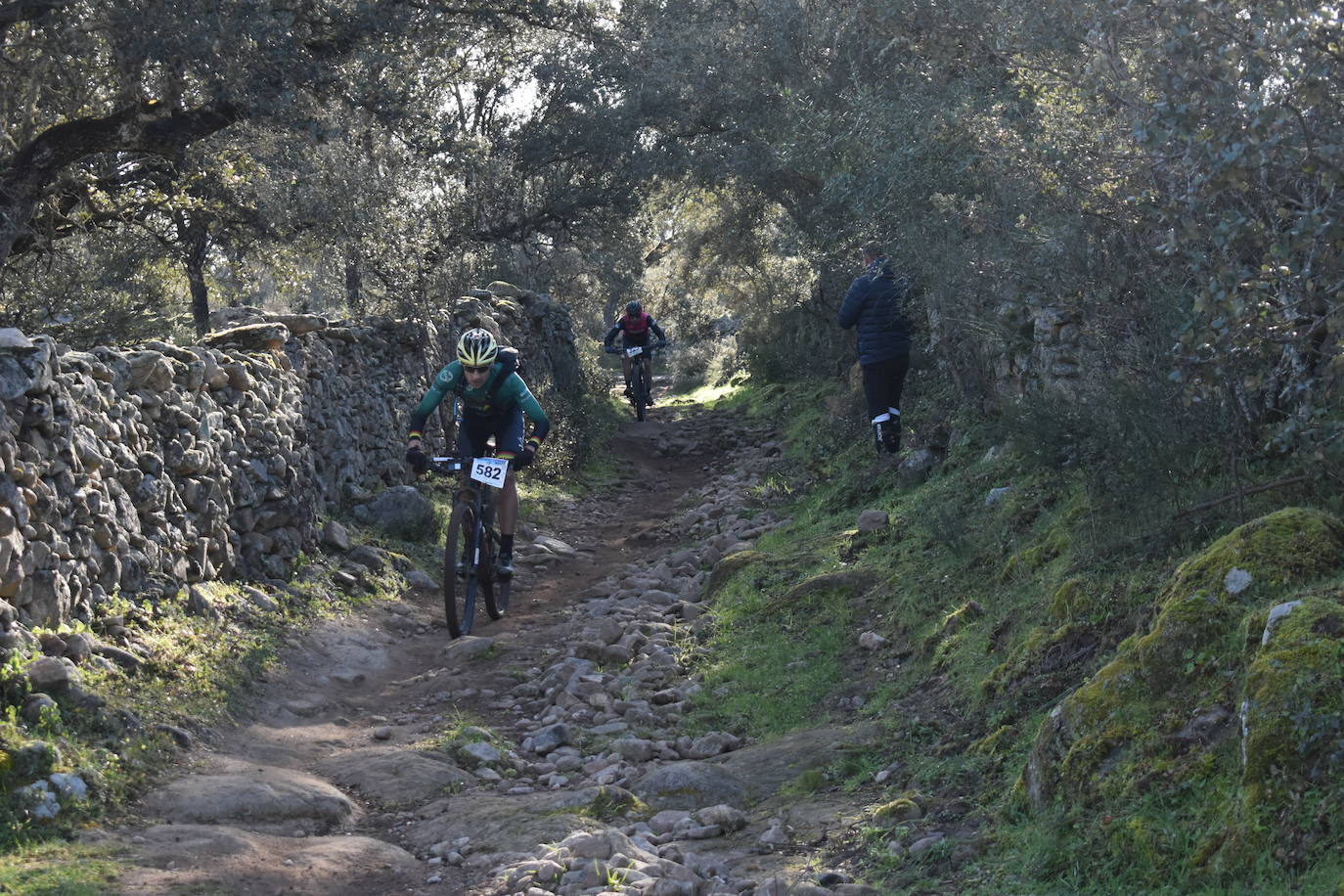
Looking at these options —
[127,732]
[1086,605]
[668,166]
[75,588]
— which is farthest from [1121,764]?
[668,166]

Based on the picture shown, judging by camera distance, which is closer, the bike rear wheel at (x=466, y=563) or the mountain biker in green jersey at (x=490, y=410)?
the bike rear wheel at (x=466, y=563)

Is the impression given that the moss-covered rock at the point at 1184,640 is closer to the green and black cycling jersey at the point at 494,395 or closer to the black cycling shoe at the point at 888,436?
the green and black cycling jersey at the point at 494,395

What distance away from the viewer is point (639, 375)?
21.2 metres

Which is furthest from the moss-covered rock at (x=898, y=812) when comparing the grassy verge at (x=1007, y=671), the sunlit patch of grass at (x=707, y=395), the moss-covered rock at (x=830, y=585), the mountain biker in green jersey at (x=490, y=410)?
the sunlit patch of grass at (x=707, y=395)

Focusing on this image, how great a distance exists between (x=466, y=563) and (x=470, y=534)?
0.74 ft

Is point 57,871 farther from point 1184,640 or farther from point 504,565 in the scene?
point 504,565

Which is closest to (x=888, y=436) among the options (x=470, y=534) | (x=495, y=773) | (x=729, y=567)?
(x=729, y=567)

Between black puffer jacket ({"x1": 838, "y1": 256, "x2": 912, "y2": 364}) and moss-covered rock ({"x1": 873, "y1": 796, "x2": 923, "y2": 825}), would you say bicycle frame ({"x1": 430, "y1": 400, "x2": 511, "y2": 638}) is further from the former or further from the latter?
moss-covered rock ({"x1": 873, "y1": 796, "x2": 923, "y2": 825})

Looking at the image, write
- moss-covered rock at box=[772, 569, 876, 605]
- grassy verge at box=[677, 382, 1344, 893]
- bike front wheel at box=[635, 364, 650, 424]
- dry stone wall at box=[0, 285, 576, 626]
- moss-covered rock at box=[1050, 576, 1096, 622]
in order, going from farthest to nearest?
bike front wheel at box=[635, 364, 650, 424], moss-covered rock at box=[772, 569, 876, 605], dry stone wall at box=[0, 285, 576, 626], moss-covered rock at box=[1050, 576, 1096, 622], grassy verge at box=[677, 382, 1344, 893]

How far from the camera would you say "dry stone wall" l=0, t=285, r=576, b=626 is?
6254 millimetres

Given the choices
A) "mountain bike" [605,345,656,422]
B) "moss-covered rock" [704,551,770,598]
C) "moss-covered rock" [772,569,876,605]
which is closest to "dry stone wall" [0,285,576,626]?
"moss-covered rock" [704,551,770,598]

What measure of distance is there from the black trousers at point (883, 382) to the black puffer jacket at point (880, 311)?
3.8 inches

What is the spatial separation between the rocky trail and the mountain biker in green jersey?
122 cm

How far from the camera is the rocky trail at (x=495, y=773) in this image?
189 inches
